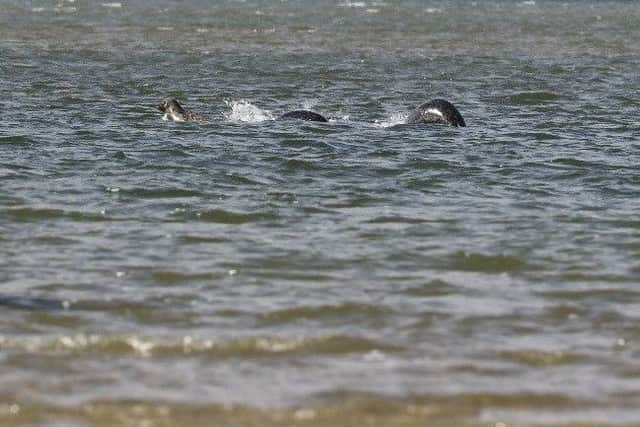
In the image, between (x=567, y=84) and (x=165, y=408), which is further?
(x=567, y=84)

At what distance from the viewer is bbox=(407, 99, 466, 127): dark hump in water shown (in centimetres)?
2034

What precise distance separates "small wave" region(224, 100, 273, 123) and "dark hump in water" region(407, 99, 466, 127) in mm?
2198

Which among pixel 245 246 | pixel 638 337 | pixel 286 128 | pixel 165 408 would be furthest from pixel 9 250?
pixel 286 128

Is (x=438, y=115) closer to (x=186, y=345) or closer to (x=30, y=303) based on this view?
(x=30, y=303)

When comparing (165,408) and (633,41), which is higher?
(165,408)

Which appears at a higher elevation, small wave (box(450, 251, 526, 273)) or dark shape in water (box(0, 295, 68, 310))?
dark shape in water (box(0, 295, 68, 310))

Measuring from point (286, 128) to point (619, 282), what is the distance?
31.5 ft

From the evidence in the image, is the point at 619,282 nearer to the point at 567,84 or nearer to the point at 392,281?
the point at 392,281

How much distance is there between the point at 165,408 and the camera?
285 inches

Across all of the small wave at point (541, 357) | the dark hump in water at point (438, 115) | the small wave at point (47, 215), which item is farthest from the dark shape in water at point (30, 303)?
the dark hump in water at point (438, 115)

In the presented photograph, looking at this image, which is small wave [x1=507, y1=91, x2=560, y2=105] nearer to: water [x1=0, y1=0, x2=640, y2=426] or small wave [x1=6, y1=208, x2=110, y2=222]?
water [x1=0, y1=0, x2=640, y2=426]

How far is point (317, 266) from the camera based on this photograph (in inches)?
416

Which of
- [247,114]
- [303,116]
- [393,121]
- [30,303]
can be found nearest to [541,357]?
[30,303]

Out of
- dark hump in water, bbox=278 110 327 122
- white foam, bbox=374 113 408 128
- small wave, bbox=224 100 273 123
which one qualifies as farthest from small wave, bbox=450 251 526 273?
small wave, bbox=224 100 273 123
